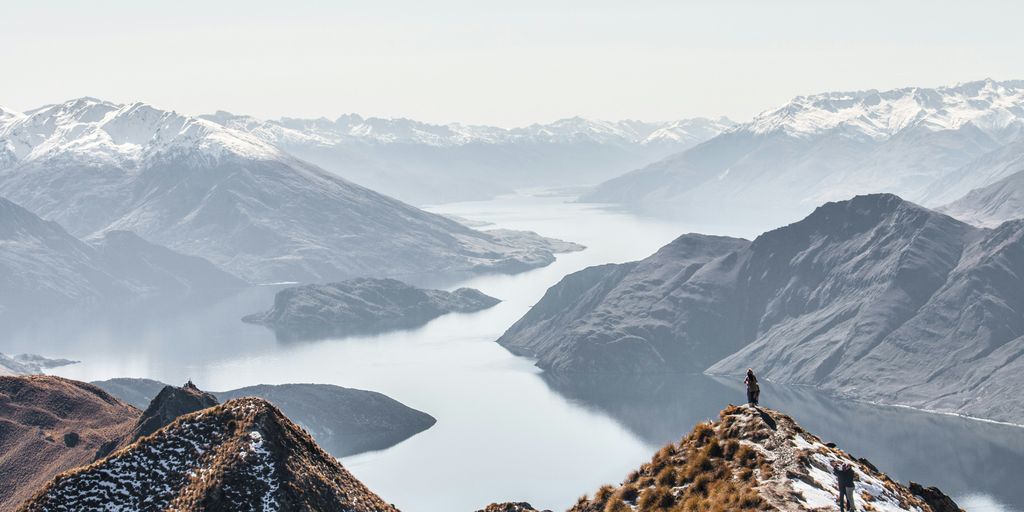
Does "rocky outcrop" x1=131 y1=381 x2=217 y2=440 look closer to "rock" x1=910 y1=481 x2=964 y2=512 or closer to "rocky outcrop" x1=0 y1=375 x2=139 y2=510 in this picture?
"rocky outcrop" x1=0 y1=375 x2=139 y2=510

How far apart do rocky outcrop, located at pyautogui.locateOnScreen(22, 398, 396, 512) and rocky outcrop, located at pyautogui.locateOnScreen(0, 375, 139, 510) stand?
262 ft

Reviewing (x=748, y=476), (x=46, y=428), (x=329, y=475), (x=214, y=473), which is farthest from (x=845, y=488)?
(x=46, y=428)

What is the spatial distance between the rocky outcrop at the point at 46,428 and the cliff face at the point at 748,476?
3804 inches

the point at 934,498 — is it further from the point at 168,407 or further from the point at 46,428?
the point at 168,407

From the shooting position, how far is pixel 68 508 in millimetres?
50281

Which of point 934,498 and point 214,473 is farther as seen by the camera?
point 214,473

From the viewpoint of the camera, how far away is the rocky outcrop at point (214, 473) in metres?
49.1

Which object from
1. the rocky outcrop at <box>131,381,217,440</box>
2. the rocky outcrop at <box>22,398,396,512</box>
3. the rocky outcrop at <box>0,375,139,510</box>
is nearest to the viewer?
the rocky outcrop at <box>22,398,396,512</box>

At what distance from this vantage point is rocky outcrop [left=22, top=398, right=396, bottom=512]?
4909 centimetres

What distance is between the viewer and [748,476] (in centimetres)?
3959

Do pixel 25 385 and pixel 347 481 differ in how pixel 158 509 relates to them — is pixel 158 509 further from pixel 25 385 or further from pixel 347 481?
pixel 25 385

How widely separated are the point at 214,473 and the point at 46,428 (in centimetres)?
10952

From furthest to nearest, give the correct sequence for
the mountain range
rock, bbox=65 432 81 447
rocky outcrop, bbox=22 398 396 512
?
rock, bbox=65 432 81 447, rocky outcrop, bbox=22 398 396 512, the mountain range

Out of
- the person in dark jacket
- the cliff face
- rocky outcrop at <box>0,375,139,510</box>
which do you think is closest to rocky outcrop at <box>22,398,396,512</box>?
the cliff face
